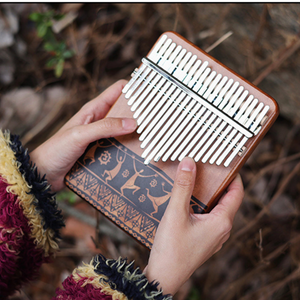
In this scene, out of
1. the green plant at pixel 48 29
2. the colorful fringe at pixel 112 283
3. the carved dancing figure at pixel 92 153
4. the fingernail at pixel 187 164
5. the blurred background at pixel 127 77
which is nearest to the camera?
the colorful fringe at pixel 112 283

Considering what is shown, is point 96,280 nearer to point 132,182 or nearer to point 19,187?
point 132,182

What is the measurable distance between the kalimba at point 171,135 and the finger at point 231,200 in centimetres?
5

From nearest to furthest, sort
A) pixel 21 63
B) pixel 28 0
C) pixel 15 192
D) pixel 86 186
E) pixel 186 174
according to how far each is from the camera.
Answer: pixel 186 174 → pixel 15 192 → pixel 86 186 → pixel 28 0 → pixel 21 63

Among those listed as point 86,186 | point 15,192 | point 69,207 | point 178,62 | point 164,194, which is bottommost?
point 69,207

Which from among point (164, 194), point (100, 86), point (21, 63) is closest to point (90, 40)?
point (100, 86)

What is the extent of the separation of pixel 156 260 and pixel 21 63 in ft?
7.94

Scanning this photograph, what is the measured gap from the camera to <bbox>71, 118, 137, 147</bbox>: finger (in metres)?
1.36

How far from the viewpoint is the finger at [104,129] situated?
1358mm

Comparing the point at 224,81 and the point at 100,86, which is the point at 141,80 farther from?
the point at 100,86

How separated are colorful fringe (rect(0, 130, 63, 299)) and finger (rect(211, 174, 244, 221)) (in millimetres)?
922

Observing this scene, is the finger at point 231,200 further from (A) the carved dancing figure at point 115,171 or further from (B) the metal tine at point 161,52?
(B) the metal tine at point 161,52

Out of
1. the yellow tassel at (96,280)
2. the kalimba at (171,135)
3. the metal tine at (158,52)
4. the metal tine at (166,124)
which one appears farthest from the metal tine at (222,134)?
the yellow tassel at (96,280)

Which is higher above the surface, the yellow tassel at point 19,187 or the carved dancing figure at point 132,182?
the carved dancing figure at point 132,182

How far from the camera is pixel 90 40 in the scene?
104 inches
